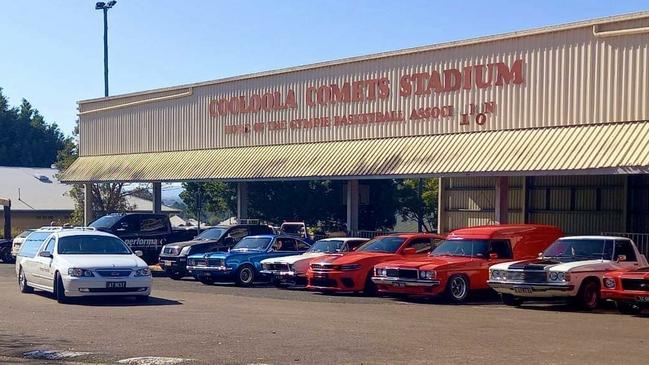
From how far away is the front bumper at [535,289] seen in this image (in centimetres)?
1956

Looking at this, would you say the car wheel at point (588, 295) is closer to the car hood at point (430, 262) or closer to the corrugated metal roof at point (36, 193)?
the car hood at point (430, 262)

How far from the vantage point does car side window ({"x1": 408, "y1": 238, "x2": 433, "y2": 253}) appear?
25.0 metres

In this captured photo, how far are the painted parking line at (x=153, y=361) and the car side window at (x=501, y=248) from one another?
11754 mm

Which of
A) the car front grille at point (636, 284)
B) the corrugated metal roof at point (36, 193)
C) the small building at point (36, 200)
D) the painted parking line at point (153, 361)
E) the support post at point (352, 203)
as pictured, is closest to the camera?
the painted parking line at point (153, 361)

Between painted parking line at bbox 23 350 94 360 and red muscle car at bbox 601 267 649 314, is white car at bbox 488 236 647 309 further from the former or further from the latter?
painted parking line at bbox 23 350 94 360

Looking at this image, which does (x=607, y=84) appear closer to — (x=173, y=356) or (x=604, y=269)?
(x=604, y=269)

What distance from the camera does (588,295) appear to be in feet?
65.5

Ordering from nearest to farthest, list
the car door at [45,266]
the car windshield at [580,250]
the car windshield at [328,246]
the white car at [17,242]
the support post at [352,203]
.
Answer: the car windshield at [580,250] → the car door at [45,266] → the car windshield at [328,246] → the support post at [352,203] → the white car at [17,242]

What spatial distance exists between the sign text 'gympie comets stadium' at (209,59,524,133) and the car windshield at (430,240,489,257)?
21.3 ft

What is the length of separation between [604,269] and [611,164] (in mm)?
4352

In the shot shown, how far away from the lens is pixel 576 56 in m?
26.1

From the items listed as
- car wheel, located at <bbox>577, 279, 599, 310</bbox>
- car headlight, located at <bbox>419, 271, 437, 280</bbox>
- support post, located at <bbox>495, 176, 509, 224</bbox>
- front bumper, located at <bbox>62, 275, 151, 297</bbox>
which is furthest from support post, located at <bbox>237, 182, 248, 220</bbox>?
car wheel, located at <bbox>577, 279, 599, 310</bbox>

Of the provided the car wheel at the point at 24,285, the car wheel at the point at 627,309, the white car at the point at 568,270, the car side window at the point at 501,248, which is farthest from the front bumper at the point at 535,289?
the car wheel at the point at 24,285

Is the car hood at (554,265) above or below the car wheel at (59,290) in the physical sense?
above
